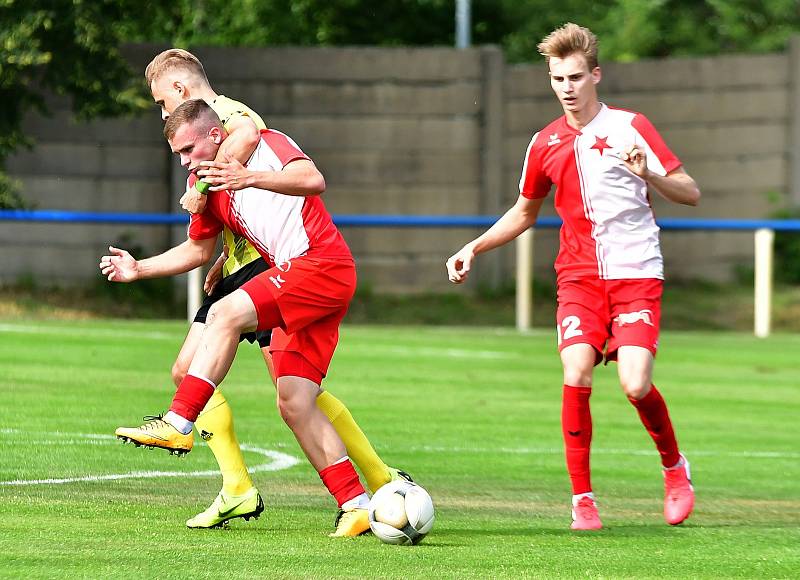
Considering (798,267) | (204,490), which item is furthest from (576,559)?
(798,267)

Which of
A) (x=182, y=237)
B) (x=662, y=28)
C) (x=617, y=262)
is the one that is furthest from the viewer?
(x=662, y=28)

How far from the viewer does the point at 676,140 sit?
835 inches

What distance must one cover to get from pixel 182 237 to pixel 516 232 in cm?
1339

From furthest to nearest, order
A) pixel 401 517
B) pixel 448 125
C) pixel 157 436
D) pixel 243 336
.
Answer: pixel 448 125 → pixel 243 336 → pixel 401 517 → pixel 157 436

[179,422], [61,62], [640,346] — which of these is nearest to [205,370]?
[179,422]

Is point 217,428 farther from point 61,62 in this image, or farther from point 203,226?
point 61,62

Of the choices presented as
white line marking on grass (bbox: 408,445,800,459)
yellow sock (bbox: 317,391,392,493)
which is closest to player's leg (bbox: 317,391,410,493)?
Answer: yellow sock (bbox: 317,391,392,493)

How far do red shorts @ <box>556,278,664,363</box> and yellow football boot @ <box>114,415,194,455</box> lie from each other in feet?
5.98

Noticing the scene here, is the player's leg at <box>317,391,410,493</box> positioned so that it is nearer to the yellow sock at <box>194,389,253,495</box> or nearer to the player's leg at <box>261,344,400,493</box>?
the player's leg at <box>261,344,400,493</box>

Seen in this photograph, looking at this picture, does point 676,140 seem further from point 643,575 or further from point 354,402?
point 643,575

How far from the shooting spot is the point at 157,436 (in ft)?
18.6

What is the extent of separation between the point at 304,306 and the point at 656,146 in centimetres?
173

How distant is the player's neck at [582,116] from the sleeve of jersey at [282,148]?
1324 mm

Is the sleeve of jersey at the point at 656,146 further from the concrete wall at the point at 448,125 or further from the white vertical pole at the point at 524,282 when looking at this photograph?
the concrete wall at the point at 448,125
